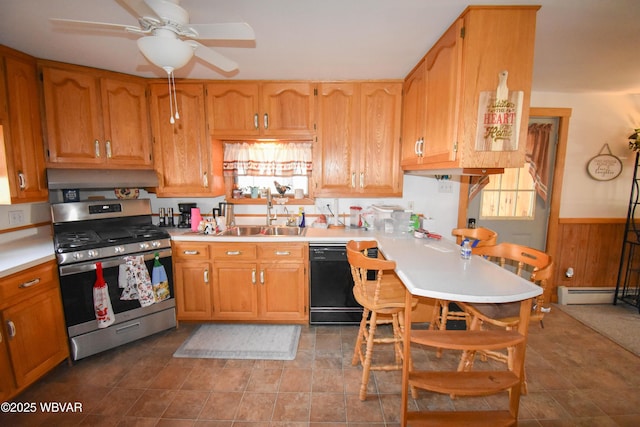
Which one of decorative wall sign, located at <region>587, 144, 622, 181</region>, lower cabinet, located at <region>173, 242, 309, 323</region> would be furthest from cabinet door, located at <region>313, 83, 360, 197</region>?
decorative wall sign, located at <region>587, 144, 622, 181</region>

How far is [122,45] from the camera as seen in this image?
207 cm

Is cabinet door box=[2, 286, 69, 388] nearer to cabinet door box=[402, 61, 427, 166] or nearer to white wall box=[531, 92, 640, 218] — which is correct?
cabinet door box=[402, 61, 427, 166]

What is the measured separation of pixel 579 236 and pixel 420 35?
10.3 feet

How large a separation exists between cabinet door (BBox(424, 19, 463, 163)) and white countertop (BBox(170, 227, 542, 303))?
2.24 feet

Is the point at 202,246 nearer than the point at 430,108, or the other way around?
the point at 430,108

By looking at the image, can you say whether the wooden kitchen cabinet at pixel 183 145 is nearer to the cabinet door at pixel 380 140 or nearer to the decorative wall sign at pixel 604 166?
the cabinet door at pixel 380 140

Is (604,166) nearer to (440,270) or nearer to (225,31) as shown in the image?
(440,270)

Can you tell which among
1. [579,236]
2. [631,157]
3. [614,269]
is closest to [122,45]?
[579,236]

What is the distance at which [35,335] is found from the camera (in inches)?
74.9

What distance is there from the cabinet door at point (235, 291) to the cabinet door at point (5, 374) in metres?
1.33

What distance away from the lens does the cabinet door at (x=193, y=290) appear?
104 inches

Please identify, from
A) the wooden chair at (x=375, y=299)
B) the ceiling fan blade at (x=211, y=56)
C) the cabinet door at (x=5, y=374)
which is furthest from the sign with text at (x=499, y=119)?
the cabinet door at (x=5, y=374)

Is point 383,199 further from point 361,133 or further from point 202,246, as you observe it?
point 202,246

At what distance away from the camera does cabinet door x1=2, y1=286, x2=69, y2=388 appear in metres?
1.77
